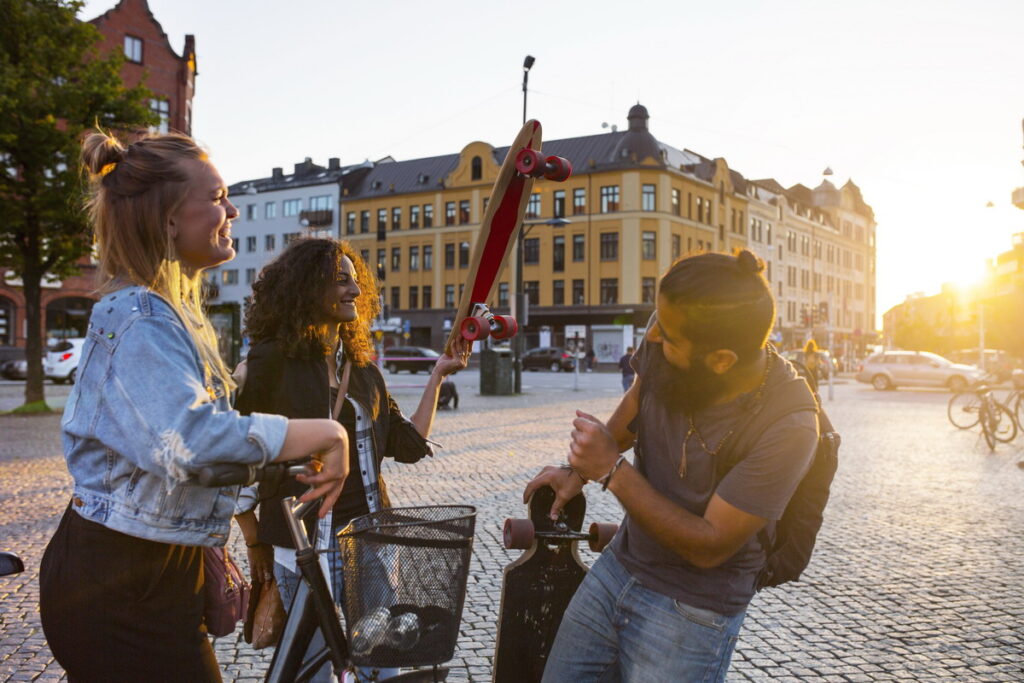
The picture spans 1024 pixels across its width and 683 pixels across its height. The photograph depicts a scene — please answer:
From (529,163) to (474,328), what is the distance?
49cm

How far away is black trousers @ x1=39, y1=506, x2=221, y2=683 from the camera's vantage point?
1718mm

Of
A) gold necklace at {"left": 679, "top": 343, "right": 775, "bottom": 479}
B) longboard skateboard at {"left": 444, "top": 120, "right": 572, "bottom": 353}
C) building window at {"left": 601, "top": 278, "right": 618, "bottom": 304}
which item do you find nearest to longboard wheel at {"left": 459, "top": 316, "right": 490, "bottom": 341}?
Answer: longboard skateboard at {"left": 444, "top": 120, "right": 572, "bottom": 353}

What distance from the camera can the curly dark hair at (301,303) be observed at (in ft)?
9.57

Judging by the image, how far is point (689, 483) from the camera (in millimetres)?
2002

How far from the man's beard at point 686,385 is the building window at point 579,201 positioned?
59124 millimetres

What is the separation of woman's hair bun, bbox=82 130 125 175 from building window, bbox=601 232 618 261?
190 ft

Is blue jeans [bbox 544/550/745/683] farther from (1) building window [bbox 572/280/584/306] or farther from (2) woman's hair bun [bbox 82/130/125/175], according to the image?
(1) building window [bbox 572/280/584/306]

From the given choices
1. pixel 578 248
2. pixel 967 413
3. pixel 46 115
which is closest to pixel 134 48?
pixel 578 248

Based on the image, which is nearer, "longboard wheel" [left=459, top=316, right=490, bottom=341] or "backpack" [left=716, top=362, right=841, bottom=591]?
"backpack" [left=716, top=362, right=841, bottom=591]

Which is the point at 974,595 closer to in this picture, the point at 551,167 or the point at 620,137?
the point at 551,167

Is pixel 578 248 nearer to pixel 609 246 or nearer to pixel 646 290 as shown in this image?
pixel 609 246

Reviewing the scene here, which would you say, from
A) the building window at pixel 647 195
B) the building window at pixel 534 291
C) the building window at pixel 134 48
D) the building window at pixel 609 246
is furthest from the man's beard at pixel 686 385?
the building window at pixel 534 291

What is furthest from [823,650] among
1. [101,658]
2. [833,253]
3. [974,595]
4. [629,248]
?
[833,253]

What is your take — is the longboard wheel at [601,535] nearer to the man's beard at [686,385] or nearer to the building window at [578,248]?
the man's beard at [686,385]
